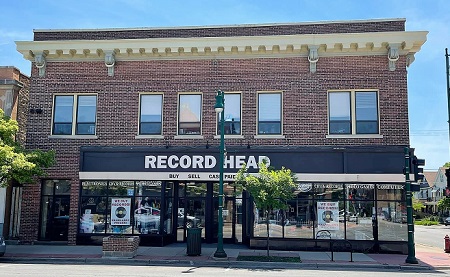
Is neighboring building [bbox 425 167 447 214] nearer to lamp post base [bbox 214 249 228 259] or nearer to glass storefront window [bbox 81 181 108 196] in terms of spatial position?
lamp post base [bbox 214 249 228 259]

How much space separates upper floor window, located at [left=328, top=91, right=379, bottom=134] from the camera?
18.2m

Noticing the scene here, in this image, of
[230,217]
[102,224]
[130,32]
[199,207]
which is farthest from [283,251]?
[130,32]

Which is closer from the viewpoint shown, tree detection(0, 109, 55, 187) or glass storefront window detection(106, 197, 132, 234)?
tree detection(0, 109, 55, 187)

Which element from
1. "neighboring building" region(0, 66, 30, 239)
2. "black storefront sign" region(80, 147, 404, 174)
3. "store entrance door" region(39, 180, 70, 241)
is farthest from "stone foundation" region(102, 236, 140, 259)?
"neighboring building" region(0, 66, 30, 239)

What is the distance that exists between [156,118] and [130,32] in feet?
13.9

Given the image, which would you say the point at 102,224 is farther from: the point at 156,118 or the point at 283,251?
the point at 283,251

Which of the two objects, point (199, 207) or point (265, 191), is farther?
point (199, 207)

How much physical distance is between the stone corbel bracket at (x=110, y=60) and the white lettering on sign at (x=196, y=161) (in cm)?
431

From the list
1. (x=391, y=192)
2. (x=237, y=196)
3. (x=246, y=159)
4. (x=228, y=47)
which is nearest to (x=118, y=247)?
(x=237, y=196)

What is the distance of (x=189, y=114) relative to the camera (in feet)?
62.7

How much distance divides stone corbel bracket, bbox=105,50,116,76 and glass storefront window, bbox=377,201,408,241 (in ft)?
41.9

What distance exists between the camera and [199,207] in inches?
765

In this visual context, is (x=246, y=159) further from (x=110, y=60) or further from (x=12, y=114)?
(x=12, y=114)

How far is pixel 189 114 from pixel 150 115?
1750mm
